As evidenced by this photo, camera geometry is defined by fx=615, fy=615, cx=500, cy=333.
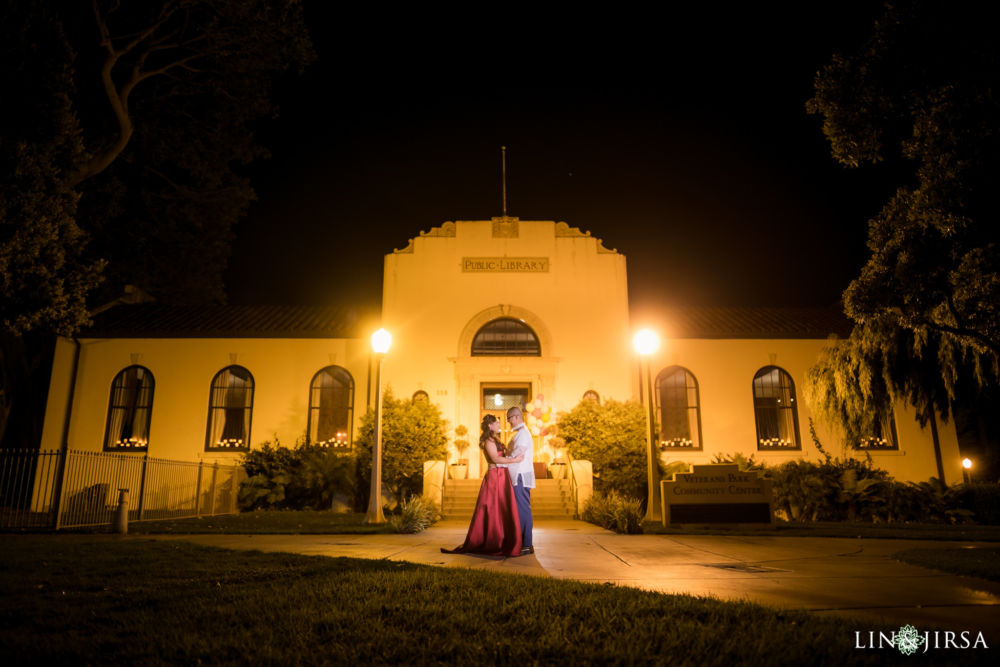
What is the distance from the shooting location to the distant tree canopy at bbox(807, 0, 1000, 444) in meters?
9.27

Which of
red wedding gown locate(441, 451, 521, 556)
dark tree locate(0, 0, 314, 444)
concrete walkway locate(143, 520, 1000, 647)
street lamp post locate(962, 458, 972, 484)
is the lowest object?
concrete walkway locate(143, 520, 1000, 647)

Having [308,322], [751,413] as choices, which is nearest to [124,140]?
[308,322]

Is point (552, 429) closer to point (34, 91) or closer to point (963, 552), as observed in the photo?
point (963, 552)

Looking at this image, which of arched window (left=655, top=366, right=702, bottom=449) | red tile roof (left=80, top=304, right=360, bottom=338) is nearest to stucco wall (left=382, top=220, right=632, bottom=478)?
arched window (left=655, top=366, right=702, bottom=449)

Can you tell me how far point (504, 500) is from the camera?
Answer: 7766mm

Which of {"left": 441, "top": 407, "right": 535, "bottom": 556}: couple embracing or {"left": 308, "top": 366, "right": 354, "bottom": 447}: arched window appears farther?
{"left": 308, "top": 366, "right": 354, "bottom": 447}: arched window

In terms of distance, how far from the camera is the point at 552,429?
58.5ft

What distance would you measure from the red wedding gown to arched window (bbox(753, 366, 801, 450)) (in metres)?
13.7

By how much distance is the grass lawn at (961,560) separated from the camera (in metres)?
6.18

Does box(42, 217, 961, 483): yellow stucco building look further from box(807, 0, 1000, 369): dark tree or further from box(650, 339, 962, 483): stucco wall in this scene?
box(807, 0, 1000, 369): dark tree

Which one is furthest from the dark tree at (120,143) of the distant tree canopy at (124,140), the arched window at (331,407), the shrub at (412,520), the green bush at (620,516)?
the green bush at (620,516)

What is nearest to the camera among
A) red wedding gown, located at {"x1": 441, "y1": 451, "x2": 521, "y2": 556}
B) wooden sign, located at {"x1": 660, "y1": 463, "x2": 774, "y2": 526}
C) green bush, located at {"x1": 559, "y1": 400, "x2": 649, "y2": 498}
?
red wedding gown, located at {"x1": 441, "y1": 451, "x2": 521, "y2": 556}

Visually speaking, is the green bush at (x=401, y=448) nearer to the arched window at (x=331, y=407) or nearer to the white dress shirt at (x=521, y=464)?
the arched window at (x=331, y=407)

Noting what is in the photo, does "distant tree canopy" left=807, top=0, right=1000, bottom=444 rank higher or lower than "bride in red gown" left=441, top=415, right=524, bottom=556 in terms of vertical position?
higher
